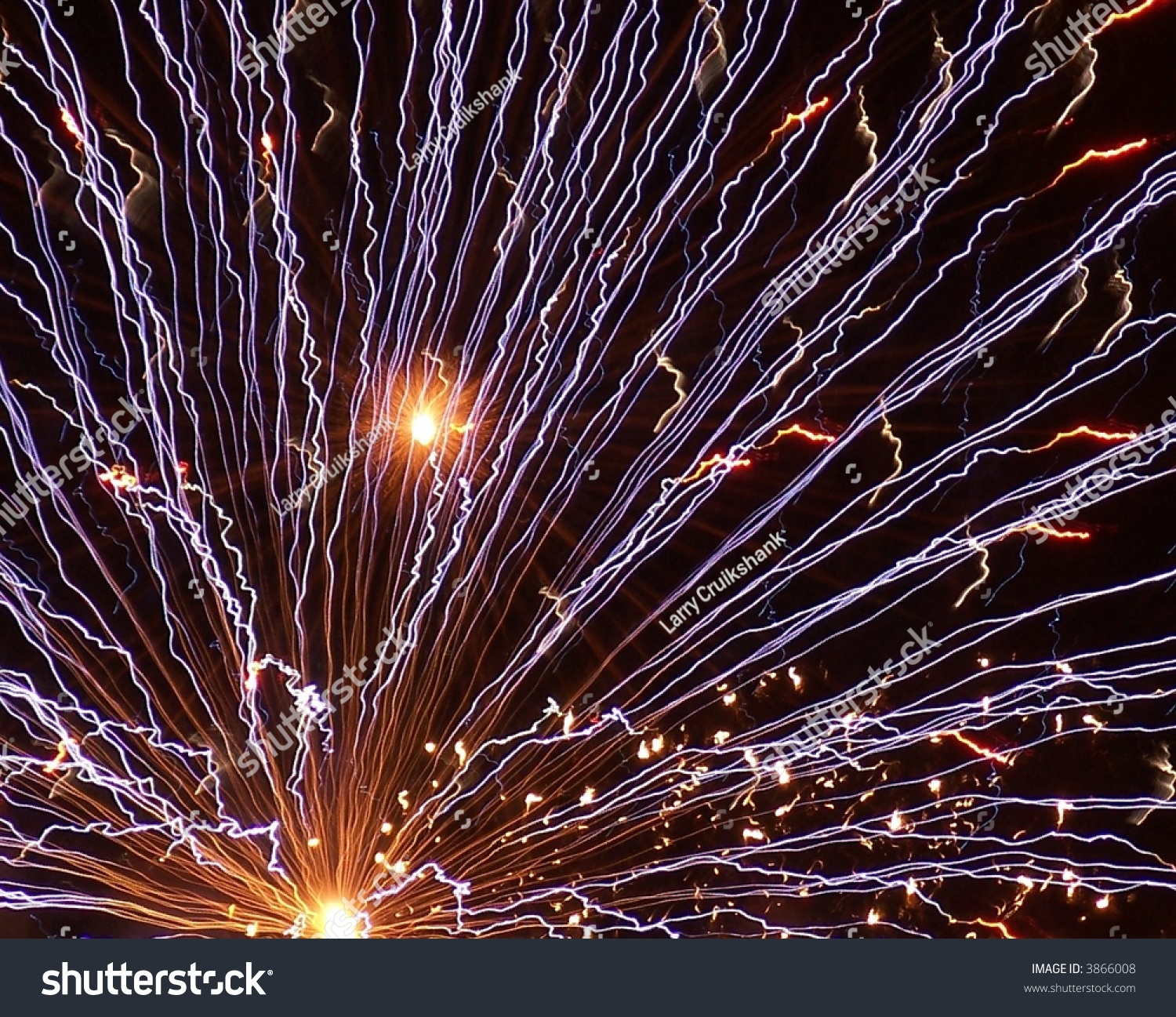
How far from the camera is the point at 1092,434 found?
5.28 m

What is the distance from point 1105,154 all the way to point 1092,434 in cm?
136

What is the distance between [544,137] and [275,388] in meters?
1.77

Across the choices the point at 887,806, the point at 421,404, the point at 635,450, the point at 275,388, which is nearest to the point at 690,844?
the point at 887,806

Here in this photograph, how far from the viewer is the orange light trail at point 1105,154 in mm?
4824

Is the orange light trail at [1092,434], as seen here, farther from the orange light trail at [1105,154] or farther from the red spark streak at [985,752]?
the red spark streak at [985,752]

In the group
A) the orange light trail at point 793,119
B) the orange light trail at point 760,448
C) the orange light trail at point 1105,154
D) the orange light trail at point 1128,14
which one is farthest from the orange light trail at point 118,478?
the orange light trail at point 1128,14

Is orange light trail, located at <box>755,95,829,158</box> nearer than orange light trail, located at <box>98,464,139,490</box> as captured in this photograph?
Yes

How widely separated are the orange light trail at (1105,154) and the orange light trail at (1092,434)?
1.22 metres

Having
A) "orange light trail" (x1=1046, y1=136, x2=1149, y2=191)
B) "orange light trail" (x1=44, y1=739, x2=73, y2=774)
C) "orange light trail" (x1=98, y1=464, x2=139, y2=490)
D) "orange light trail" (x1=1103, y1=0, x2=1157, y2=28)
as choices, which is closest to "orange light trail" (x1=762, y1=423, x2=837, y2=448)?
"orange light trail" (x1=1046, y1=136, x2=1149, y2=191)

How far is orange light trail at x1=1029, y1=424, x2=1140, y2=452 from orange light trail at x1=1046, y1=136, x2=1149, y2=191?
122cm

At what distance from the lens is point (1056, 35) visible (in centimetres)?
469

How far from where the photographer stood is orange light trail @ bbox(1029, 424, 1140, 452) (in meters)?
5.16

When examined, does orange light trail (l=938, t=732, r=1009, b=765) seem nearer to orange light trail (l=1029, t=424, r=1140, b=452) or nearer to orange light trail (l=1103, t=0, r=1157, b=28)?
orange light trail (l=1029, t=424, r=1140, b=452)

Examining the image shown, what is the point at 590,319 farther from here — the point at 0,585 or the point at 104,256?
the point at 0,585
